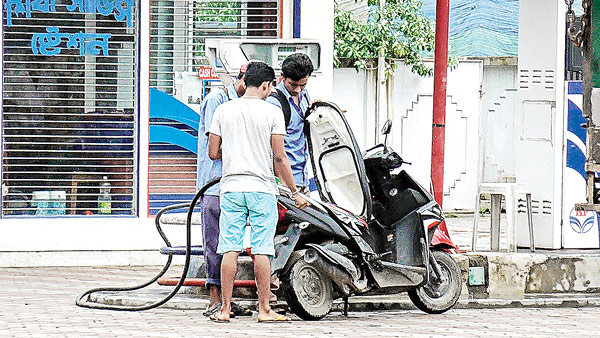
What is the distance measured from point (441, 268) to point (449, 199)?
9.42 meters

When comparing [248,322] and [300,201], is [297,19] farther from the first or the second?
[248,322]

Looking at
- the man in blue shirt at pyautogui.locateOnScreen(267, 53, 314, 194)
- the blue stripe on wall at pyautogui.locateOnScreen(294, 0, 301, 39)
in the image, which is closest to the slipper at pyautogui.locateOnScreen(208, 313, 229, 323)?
the man in blue shirt at pyautogui.locateOnScreen(267, 53, 314, 194)

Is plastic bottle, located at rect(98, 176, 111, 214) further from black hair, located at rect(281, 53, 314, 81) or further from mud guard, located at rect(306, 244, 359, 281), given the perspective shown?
mud guard, located at rect(306, 244, 359, 281)

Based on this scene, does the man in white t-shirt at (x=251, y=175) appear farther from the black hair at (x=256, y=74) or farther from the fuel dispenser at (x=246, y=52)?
the fuel dispenser at (x=246, y=52)

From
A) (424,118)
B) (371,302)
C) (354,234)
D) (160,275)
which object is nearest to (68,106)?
(160,275)

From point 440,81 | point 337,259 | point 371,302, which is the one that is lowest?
point 371,302

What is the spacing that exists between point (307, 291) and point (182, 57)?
4.51 metres

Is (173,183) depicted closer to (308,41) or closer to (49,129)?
(49,129)

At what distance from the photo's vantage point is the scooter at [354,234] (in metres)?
8.69

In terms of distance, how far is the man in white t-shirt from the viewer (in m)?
8.47

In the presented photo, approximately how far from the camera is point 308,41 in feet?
33.6

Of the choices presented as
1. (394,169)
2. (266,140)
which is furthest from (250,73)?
(394,169)

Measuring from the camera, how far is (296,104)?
9.22m

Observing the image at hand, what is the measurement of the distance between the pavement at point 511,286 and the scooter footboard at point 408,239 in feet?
2.30
